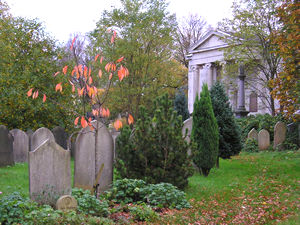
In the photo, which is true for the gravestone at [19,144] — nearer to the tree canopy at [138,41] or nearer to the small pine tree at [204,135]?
the small pine tree at [204,135]

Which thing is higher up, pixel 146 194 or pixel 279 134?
pixel 279 134

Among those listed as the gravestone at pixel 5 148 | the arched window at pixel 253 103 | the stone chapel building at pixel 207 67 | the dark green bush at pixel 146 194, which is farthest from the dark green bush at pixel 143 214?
the arched window at pixel 253 103

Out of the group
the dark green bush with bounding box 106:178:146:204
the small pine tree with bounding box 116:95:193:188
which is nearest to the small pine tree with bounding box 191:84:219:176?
the small pine tree with bounding box 116:95:193:188

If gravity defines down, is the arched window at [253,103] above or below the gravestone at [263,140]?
above

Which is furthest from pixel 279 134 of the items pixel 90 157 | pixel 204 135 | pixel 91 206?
pixel 91 206

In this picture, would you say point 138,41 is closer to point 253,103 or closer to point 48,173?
point 48,173

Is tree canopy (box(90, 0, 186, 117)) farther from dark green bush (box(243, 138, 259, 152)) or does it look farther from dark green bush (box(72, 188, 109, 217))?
dark green bush (box(72, 188, 109, 217))

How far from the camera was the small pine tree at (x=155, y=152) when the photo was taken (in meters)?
7.72

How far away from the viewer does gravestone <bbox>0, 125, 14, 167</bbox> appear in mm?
11000

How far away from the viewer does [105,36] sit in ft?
77.0

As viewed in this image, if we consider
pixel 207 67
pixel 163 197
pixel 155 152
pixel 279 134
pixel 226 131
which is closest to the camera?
pixel 163 197

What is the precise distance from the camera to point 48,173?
20.3 feet

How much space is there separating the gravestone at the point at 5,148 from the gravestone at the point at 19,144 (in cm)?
113

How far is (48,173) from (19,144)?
6.88m
